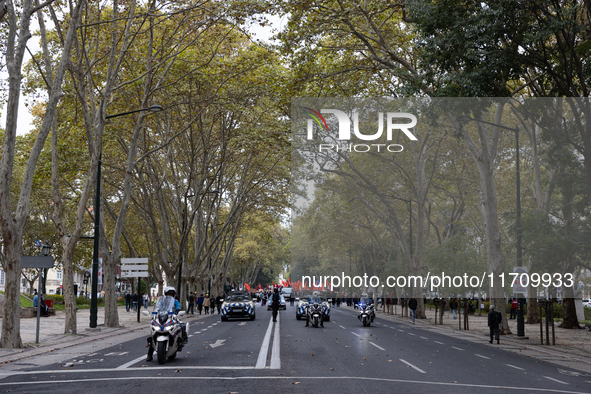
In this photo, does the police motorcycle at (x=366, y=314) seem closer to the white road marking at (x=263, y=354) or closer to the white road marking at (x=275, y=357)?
the white road marking at (x=263, y=354)

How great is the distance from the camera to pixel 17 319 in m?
16.0

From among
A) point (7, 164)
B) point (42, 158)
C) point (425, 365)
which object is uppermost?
point (42, 158)

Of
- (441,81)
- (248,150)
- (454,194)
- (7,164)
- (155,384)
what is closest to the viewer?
(155,384)

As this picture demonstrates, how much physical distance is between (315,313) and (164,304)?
1549 centimetres

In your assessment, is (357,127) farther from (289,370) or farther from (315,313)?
(289,370)

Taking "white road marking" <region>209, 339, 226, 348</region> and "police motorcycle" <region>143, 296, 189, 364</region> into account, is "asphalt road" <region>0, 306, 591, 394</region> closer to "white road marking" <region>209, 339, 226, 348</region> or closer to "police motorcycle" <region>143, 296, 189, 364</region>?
"white road marking" <region>209, 339, 226, 348</region>

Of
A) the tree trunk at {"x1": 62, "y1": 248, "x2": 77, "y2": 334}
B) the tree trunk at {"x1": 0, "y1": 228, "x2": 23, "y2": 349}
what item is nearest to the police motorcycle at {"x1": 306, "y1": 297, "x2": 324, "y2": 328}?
the tree trunk at {"x1": 62, "y1": 248, "x2": 77, "y2": 334}

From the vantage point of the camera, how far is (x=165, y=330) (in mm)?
12766

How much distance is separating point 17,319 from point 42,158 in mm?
13044

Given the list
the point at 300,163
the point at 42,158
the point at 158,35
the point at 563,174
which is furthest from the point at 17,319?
the point at 300,163

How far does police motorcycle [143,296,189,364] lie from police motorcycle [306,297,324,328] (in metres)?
14.8

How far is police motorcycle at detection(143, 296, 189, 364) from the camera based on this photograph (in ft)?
41.4

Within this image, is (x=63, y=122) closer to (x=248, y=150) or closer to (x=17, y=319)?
(x=248, y=150)

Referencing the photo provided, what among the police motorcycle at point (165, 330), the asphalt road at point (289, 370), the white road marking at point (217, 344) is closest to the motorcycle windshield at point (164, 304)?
the police motorcycle at point (165, 330)
